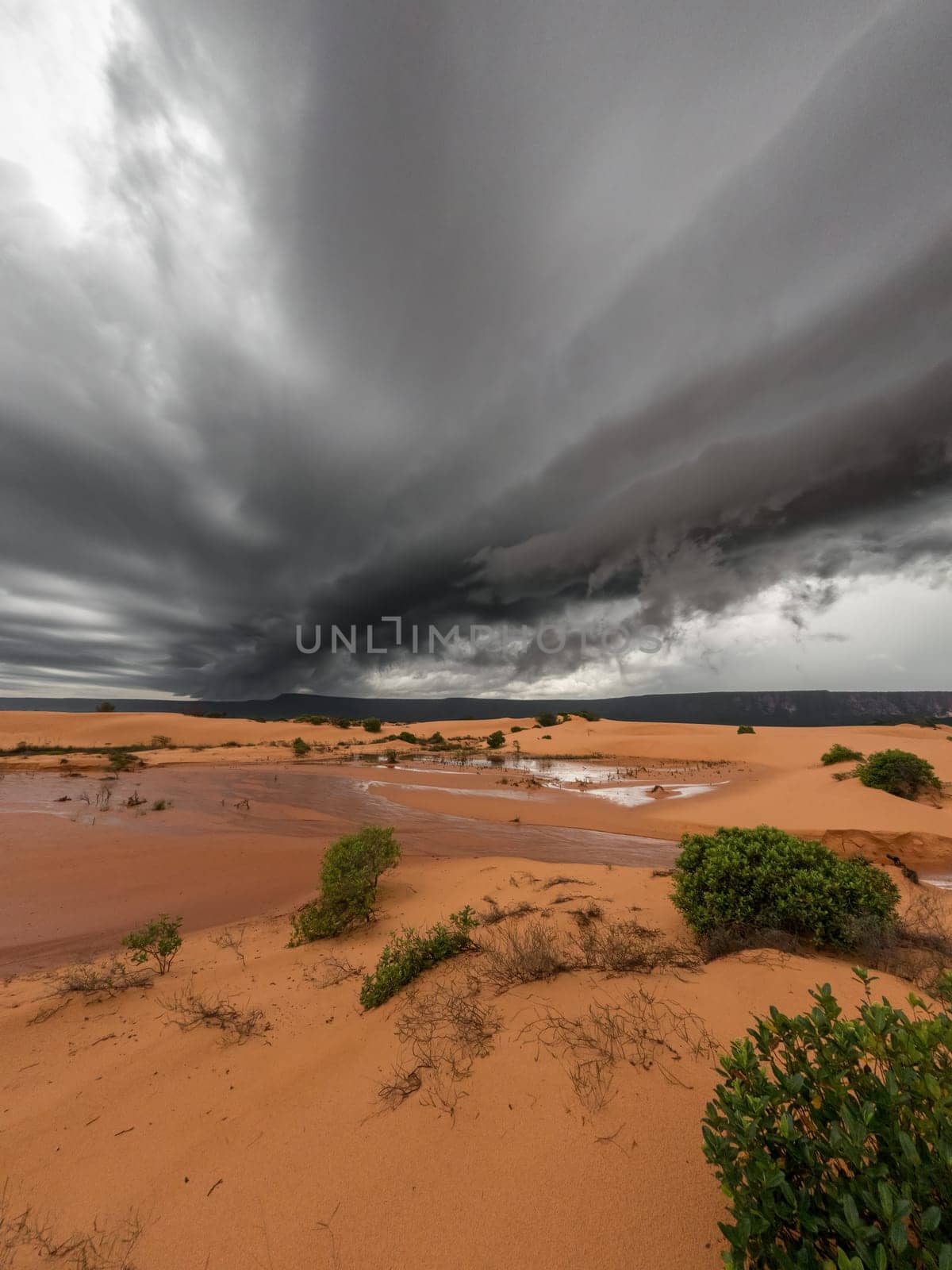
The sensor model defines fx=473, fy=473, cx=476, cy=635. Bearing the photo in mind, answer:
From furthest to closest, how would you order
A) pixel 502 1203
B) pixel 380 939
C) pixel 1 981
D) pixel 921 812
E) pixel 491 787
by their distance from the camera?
pixel 491 787
pixel 921 812
pixel 380 939
pixel 1 981
pixel 502 1203

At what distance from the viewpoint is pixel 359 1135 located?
108 inches

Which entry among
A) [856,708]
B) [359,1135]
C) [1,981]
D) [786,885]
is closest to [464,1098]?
[359,1135]

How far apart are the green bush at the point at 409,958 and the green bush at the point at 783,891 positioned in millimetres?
2490

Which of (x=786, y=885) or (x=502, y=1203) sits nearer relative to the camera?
(x=502, y=1203)

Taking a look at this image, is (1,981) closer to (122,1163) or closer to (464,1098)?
(122,1163)

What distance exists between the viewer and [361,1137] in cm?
272

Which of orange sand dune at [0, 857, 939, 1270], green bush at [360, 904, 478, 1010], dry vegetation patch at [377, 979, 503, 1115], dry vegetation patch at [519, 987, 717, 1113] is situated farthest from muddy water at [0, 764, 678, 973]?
dry vegetation patch at [519, 987, 717, 1113]

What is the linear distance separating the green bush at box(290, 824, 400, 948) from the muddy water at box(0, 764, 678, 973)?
1.72 metres

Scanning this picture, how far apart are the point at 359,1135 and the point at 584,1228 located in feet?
4.39

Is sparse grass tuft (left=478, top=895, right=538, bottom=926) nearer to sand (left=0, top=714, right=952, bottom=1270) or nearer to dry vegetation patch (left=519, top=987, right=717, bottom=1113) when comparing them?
sand (left=0, top=714, right=952, bottom=1270)

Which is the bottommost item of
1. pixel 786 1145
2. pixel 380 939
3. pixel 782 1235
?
pixel 380 939

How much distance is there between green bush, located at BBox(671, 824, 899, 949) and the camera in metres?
4.62

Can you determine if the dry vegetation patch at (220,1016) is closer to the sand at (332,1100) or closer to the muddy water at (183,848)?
the sand at (332,1100)

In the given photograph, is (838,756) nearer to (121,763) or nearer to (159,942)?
(159,942)
